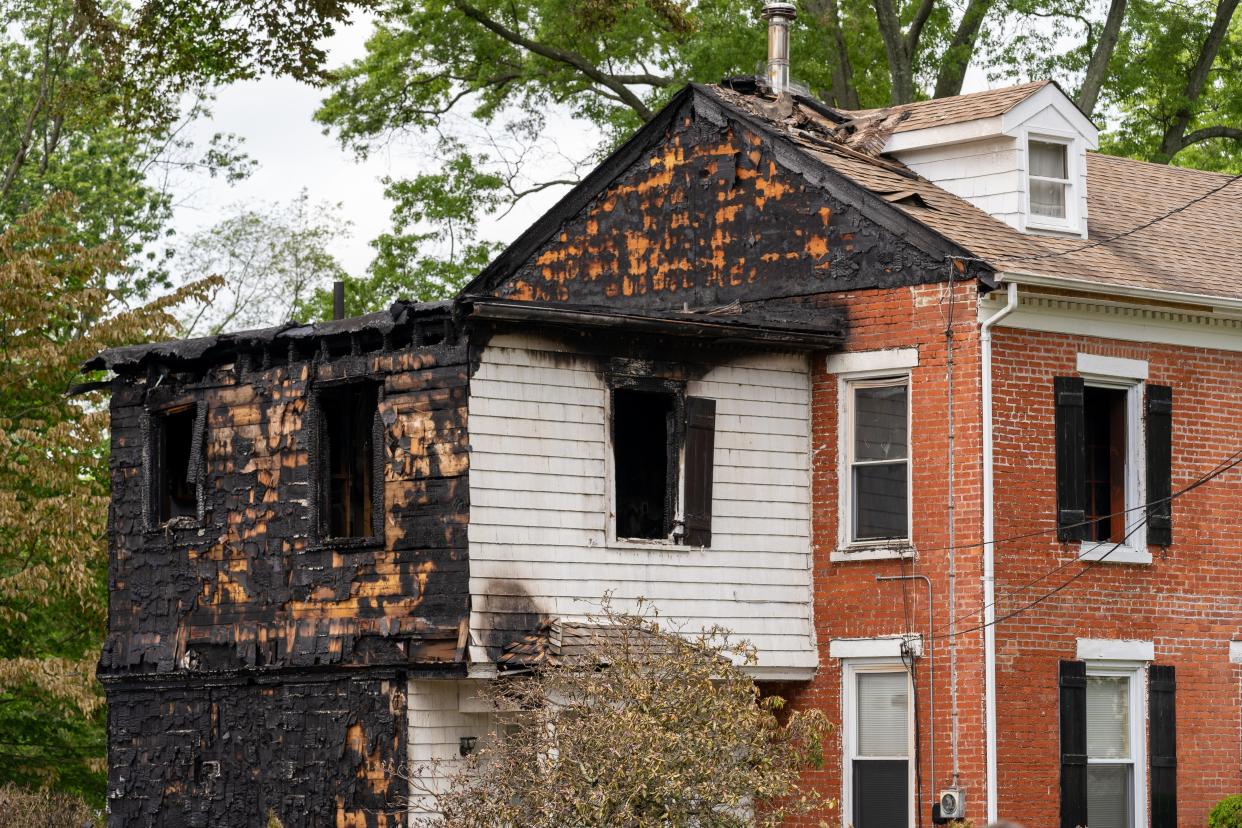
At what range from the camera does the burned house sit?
2150cm

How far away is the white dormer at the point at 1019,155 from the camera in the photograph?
24266mm

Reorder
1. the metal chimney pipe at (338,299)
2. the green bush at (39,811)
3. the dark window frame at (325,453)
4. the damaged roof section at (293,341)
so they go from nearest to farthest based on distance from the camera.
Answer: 1. the damaged roof section at (293,341)
2. the dark window frame at (325,453)
3. the metal chimney pipe at (338,299)
4. the green bush at (39,811)

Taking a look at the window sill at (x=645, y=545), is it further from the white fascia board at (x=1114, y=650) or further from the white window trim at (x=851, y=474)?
the white fascia board at (x=1114, y=650)

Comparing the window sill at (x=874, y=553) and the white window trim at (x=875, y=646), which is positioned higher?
the window sill at (x=874, y=553)

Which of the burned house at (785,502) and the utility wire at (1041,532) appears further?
the utility wire at (1041,532)

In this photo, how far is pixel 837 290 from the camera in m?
23.6

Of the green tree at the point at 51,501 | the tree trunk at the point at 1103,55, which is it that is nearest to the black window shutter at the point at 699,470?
the green tree at the point at 51,501

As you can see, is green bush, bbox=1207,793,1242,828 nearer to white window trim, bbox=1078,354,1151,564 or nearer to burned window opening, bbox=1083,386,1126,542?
white window trim, bbox=1078,354,1151,564

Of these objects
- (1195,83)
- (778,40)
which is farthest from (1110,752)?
(1195,83)

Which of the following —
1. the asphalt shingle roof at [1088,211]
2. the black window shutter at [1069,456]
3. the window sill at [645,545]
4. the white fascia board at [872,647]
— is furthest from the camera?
the asphalt shingle roof at [1088,211]

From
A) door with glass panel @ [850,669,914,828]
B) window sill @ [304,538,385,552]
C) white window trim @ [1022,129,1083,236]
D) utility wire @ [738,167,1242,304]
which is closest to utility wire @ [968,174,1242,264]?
utility wire @ [738,167,1242,304]

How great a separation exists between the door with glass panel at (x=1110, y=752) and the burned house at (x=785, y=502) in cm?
3

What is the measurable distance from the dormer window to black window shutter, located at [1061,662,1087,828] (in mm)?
5359

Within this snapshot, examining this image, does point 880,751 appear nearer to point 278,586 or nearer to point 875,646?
point 875,646
